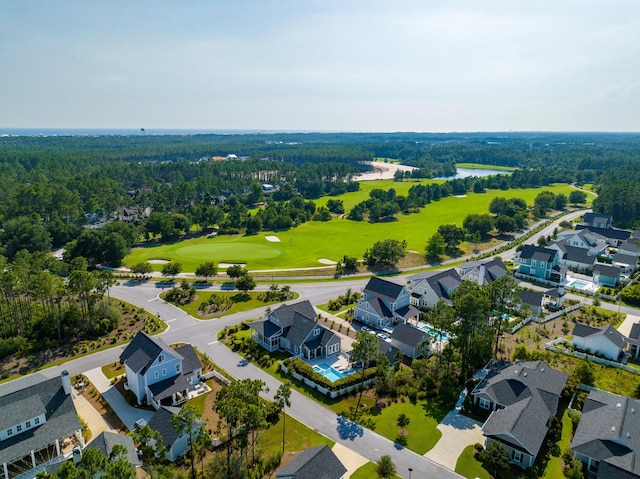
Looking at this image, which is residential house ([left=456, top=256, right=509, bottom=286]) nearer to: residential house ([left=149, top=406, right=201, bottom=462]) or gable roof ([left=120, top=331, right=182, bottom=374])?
gable roof ([left=120, top=331, right=182, bottom=374])

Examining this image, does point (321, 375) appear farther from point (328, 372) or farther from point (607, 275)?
point (607, 275)

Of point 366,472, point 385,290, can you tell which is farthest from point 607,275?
point 366,472

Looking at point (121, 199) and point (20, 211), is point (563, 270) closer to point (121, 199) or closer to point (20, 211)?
point (121, 199)

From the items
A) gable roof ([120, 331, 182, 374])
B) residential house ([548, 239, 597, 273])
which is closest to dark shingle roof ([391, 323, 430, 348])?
gable roof ([120, 331, 182, 374])

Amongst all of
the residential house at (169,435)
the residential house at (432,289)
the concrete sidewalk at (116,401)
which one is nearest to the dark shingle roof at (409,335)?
the residential house at (432,289)

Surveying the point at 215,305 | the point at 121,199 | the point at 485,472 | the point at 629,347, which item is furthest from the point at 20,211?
the point at 629,347
